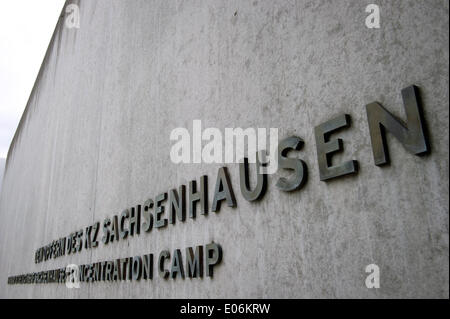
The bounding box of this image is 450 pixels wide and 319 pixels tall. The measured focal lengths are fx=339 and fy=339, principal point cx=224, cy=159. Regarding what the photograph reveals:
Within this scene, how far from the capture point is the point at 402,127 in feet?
3.62

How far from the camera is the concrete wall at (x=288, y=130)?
3.51 ft

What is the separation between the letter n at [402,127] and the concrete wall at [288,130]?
0.09ft

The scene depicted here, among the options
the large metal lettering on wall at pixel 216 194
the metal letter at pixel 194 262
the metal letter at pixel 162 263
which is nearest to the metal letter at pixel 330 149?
the large metal lettering on wall at pixel 216 194

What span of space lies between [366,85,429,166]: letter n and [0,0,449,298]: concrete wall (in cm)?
3

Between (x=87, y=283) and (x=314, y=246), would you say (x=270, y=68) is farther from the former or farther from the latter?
(x=87, y=283)

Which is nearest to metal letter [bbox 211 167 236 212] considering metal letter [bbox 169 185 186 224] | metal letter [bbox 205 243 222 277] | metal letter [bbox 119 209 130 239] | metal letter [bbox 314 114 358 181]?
metal letter [bbox 205 243 222 277]

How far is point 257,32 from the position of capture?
1.81 meters

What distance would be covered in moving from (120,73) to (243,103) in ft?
6.98

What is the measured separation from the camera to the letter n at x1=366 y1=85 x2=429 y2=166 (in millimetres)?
1058

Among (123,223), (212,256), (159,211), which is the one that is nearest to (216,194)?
(212,256)

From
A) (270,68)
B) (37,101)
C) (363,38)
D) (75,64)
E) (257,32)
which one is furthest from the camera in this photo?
(37,101)

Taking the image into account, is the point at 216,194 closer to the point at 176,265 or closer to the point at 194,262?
the point at 194,262

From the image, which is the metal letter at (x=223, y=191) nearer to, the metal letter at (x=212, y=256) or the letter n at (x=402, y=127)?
the metal letter at (x=212, y=256)
